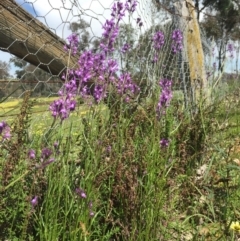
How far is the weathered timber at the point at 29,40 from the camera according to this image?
2051 mm

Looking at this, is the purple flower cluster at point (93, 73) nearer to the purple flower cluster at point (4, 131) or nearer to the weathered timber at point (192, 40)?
the purple flower cluster at point (4, 131)

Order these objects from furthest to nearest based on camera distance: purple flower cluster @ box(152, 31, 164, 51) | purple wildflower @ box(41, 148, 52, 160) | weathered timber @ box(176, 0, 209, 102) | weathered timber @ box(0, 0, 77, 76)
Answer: weathered timber @ box(176, 0, 209, 102)
purple flower cluster @ box(152, 31, 164, 51)
weathered timber @ box(0, 0, 77, 76)
purple wildflower @ box(41, 148, 52, 160)

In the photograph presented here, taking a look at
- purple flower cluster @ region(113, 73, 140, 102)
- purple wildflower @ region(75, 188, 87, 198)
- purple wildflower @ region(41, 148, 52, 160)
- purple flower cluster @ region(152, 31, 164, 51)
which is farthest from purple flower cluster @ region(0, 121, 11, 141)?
purple flower cluster @ region(152, 31, 164, 51)

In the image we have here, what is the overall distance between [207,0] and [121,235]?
1577 inches

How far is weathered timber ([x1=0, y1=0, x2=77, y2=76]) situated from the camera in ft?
6.73

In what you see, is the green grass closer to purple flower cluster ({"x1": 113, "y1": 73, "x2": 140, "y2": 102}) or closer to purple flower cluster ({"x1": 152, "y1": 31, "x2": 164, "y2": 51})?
purple flower cluster ({"x1": 113, "y1": 73, "x2": 140, "y2": 102})

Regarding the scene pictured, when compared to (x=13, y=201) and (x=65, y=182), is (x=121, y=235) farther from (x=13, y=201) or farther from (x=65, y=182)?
(x=13, y=201)

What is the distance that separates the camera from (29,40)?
7.29ft

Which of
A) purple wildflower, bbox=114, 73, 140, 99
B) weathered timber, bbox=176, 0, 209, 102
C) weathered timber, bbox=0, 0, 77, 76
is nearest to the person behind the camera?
weathered timber, bbox=0, 0, 77, 76

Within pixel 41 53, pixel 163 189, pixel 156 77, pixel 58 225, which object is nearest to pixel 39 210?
pixel 58 225

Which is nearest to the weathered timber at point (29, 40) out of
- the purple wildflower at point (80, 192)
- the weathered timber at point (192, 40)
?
the purple wildflower at point (80, 192)

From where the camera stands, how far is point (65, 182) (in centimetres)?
191

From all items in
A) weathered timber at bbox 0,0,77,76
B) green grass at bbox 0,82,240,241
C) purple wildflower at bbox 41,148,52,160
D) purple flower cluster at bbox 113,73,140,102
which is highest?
weathered timber at bbox 0,0,77,76

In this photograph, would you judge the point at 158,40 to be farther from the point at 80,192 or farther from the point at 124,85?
the point at 80,192
